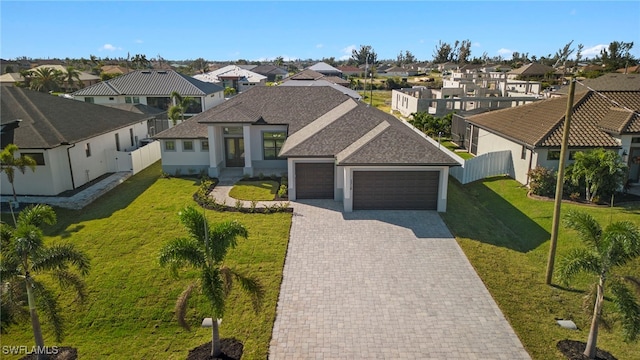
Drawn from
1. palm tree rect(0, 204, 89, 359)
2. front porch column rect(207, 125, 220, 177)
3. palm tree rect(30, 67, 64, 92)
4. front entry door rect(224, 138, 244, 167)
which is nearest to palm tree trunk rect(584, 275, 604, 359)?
palm tree rect(0, 204, 89, 359)

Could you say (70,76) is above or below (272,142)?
above

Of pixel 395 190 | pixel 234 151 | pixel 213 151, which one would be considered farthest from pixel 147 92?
pixel 395 190

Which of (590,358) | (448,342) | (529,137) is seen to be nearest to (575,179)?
(529,137)

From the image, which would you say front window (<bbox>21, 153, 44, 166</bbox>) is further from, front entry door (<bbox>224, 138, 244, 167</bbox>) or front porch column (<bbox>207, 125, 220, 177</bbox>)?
front entry door (<bbox>224, 138, 244, 167</bbox>)

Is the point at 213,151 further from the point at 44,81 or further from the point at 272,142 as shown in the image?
the point at 44,81

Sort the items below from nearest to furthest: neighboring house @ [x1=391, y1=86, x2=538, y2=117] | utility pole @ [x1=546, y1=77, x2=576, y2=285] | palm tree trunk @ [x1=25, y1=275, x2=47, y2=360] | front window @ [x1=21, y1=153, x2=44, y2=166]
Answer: palm tree trunk @ [x1=25, y1=275, x2=47, y2=360] → utility pole @ [x1=546, y1=77, x2=576, y2=285] → front window @ [x1=21, y1=153, x2=44, y2=166] → neighboring house @ [x1=391, y1=86, x2=538, y2=117]

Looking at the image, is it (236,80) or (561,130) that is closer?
Result: (561,130)
